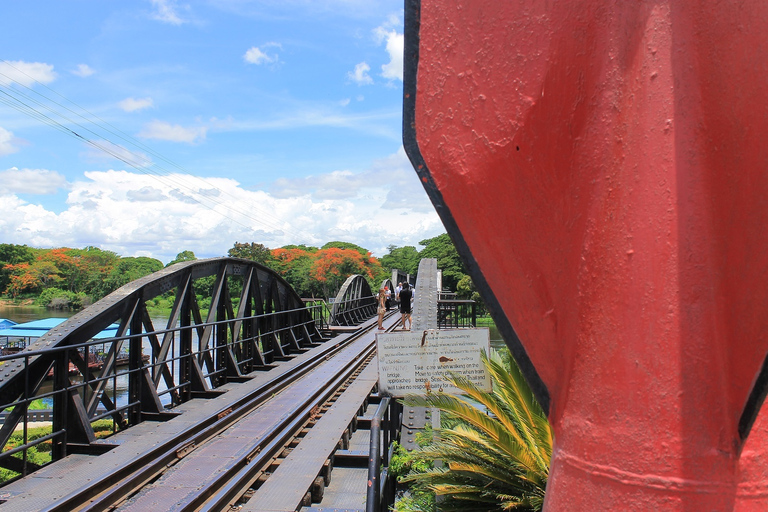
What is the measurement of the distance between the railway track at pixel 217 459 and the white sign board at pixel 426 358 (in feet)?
7.72

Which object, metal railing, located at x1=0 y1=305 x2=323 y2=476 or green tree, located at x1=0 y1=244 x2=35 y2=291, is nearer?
metal railing, located at x1=0 y1=305 x2=323 y2=476

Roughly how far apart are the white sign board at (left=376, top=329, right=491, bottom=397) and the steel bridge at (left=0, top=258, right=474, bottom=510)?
0.92 feet

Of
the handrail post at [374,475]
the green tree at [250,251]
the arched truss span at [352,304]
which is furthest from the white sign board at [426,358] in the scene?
the green tree at [250,251]

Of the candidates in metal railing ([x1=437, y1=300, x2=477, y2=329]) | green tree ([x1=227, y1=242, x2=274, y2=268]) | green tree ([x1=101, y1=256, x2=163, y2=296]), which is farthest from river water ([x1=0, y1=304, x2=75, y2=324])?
metal railing ([x1=437, y1=300, x2=477, y2=329])

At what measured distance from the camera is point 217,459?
22.1 ft

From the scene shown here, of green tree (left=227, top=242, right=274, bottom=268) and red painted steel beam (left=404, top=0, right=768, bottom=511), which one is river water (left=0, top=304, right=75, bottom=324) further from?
red painted steel beam (left=404, top=0, right=768, bottom=511)

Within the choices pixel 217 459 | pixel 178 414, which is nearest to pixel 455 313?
pixel 178 414

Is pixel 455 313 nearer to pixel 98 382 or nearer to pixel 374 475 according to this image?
pixel 98 382

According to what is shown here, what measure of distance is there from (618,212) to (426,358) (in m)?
3.03

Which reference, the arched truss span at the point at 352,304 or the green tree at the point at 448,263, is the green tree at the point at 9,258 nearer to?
the green tree at the point at 448,263

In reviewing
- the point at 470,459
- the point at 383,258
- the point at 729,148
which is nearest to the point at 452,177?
the point at 729,148

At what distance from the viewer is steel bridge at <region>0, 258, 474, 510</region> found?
5.52 meters

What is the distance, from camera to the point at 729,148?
4.91 feet

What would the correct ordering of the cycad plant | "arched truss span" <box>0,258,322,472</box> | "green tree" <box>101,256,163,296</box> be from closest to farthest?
the cycad plant
"arched truss span" <box>0,258,322,472</box>
"green tree" <box>101,256,163,296</box>
